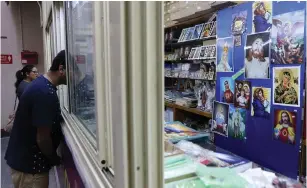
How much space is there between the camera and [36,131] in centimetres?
191

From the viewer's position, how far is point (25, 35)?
6.14 metres

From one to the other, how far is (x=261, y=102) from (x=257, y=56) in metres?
0.45

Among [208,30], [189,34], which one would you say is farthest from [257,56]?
[189,34]

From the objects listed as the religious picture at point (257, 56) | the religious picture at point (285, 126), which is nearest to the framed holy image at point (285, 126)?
the religious picture at point (285, 126)

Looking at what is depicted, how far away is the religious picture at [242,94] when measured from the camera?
2.61 m

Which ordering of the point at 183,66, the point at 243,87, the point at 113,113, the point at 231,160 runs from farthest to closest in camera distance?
1. the point at 183,66
2. the point at 243,87
3. the point at 231,160
4. the point at 113,113

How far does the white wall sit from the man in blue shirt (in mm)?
4636

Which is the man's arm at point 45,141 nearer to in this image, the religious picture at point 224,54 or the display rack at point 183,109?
the religious picture at point 224,54

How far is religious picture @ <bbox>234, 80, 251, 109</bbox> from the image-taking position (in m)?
2.61

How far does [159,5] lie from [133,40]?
11 cm

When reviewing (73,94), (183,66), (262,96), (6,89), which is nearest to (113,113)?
(73,94)

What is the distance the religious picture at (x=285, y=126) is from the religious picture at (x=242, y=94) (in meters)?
0.38

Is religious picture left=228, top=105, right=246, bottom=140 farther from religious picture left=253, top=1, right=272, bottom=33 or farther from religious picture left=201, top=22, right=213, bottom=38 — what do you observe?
religious picture left=201, top=22, right=213, bottom=38

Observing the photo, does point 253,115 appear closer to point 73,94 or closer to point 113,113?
point 73,94
